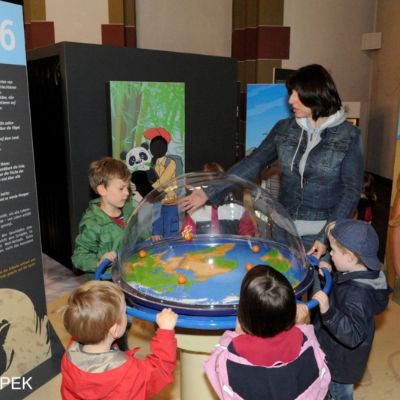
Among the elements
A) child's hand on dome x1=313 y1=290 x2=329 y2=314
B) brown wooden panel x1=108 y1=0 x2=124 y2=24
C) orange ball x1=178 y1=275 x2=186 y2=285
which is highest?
brown wooden panel x1=108 y1=0 x2=124 y2=24

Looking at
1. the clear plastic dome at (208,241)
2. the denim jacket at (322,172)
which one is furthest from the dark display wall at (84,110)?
the denim jacket at (322,172)

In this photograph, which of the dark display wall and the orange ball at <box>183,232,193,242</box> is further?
the dark display wall

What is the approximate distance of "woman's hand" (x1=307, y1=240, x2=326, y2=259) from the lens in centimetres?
271

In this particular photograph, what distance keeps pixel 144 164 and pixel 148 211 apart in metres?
2.12

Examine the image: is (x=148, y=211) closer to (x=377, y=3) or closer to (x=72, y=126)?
(x=72, y=126)

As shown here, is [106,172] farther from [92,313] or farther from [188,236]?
[92,313]

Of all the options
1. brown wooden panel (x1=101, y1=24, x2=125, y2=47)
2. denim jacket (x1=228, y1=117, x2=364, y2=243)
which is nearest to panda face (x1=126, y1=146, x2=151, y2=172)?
denim jacket (x1=228, y1=117, x2=364, y2=243)

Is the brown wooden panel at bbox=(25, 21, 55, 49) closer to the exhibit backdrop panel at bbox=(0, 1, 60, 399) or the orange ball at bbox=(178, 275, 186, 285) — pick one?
the exhibit backdrop panel at bbox=(0, 1, 60, 399)

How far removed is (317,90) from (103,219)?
155cm

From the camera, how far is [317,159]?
278 centimetres

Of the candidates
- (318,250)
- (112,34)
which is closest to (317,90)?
(318,250)

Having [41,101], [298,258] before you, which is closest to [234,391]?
[298,258]

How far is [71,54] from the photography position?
4223 millimetres

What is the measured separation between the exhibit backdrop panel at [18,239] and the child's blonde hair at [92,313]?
3.52 feet
